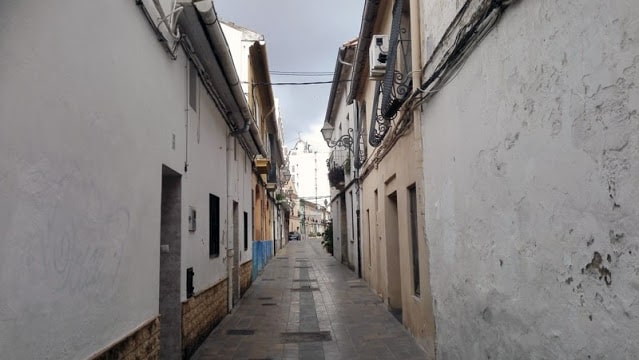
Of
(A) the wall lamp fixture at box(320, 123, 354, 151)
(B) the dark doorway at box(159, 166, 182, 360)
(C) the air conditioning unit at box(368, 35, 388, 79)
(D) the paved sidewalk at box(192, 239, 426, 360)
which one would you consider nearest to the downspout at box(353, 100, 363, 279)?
(A) the wall lamp fixture at box(320, 123, 354, 151)

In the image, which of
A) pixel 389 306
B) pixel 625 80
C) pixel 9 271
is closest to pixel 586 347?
pixel 625 80

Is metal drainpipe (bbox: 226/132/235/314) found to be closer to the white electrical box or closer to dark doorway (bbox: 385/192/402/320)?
the white electrical box

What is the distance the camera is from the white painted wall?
8.64 ft

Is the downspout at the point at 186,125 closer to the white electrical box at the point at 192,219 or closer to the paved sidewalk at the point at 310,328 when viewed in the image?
the white electrical box at the point at 192,219

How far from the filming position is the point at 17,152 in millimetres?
2633

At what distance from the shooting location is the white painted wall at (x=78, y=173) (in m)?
2.63

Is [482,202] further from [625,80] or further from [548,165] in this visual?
[625,80]

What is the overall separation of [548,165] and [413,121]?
397 centimetres

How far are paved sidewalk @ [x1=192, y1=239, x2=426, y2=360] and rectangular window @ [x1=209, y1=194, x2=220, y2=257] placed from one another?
1.27 metres

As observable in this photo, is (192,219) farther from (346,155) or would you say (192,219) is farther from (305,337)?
(346,155)

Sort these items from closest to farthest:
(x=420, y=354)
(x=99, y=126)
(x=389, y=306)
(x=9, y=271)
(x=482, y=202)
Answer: (x=9, y=271)
(x=99, y=126)
(x=482, y=202)
(x=420, y=354)
(x=389, y=306)

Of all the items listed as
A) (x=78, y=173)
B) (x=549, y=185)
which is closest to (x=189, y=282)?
(x=78, y=173)

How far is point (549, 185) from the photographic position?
3.12 meters

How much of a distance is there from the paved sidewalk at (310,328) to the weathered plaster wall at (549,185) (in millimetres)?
2233
